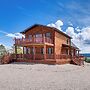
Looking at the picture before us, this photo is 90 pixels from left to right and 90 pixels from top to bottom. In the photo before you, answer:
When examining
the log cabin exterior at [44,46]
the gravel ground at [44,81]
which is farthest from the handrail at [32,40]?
the gravel ground at [44,81]

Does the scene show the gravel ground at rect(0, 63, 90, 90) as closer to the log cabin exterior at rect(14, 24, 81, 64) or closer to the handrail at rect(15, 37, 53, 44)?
the log cabin exterior at rect(14, 24, 81, 64)

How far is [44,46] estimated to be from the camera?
103 feet

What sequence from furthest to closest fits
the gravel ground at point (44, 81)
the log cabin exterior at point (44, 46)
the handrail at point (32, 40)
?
the handrail at point (32, 40)
the log cabin exterior at point (44, 46)
the gravel ground at point (44, 81)

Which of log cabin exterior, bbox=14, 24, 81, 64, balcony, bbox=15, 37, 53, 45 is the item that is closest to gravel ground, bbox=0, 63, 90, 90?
log cabin exterior, bbox=14, 24, 81, 64

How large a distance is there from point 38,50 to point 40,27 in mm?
4164

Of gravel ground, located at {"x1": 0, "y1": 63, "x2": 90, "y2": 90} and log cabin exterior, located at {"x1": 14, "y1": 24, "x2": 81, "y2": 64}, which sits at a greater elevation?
log cabin exterior, located at {"x1": 14, "y1": 24, "x2": 81, "y2": 64}

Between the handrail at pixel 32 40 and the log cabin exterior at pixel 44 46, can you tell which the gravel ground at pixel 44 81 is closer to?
the log cabin exterior at pixel 44 46

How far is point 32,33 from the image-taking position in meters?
37.2

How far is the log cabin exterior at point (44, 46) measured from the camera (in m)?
31.0

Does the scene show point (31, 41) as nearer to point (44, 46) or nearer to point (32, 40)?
point (32, 40)

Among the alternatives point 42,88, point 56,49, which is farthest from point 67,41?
point 42,88

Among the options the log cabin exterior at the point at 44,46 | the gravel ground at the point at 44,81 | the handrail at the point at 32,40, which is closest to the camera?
the gravel ground at the point at 44,81

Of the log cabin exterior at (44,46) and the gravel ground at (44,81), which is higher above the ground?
the log cabin exterior at (44,46)

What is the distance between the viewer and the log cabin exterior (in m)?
31.0
